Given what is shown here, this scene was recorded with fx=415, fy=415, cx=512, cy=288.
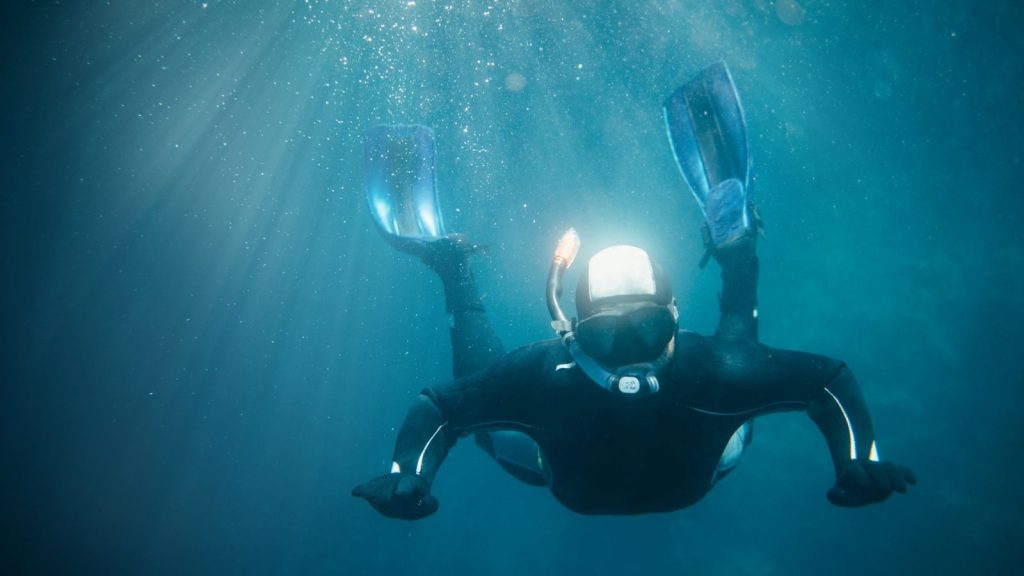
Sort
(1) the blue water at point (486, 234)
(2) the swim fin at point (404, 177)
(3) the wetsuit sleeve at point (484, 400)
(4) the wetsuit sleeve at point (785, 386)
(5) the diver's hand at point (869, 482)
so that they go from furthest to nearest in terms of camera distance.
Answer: (1) the blue water at point (486, 234) → (2) the swim fin at point (404, 177) → (3) the wetsuit sleeve at point (484, 400) → (4) the wetsuit sleeve at point (785, 386) → (5) the diver's hand at point (869, 482)

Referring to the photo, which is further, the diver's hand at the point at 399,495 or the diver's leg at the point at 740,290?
the diver's leg at the point at 740,290

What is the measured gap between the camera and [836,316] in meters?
15.0

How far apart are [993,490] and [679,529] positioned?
8.01 meters

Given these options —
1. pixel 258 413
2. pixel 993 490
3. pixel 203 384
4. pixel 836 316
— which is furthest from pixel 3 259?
pixel 993 490

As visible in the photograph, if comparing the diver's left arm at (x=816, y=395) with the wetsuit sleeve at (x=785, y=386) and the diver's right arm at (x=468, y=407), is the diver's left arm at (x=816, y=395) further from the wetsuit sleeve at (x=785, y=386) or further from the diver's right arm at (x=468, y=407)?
the diver's right arm at (x=468, y=407)

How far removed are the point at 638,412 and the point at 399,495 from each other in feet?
4.42

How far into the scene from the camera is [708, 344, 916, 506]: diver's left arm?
217cm

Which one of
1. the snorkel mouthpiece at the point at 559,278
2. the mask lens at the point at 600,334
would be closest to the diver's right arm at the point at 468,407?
the snorkel mouthpiece at the point at 559,278

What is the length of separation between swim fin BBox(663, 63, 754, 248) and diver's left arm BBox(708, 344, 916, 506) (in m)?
1.90

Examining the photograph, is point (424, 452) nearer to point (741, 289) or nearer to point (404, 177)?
point (741, 289)

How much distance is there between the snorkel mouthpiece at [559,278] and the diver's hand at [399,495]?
1.04 m

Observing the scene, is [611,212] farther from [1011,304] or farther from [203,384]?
[203,384]

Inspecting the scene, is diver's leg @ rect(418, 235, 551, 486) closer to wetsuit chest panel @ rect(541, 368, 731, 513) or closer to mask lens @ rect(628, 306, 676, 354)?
wetsuit chest panel @ rect(541, 368, 731, 513)

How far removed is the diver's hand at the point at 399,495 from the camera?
1.80 metres
